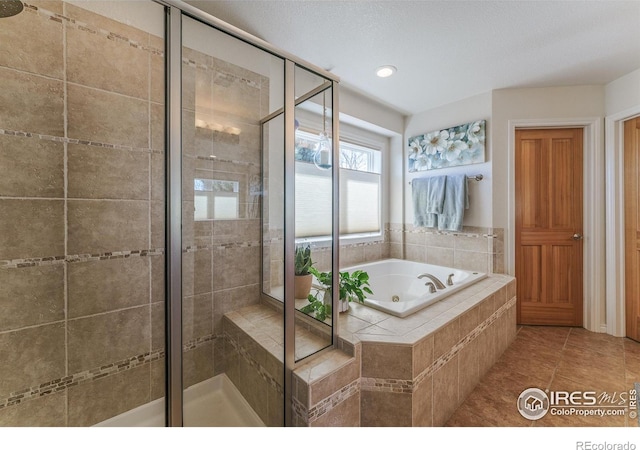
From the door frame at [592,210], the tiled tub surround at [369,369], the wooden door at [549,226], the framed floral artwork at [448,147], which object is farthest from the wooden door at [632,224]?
the tiled tub surround at [369,369]

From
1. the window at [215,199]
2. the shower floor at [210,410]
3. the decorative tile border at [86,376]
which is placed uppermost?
the window at [215,199]

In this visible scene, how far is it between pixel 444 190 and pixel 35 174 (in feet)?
9.80

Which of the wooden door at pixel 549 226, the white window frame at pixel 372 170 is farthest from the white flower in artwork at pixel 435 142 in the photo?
the wooden door at pixel 549 226

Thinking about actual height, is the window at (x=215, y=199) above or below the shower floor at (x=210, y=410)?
above

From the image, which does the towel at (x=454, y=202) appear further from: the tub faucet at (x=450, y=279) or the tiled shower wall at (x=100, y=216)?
the tiled shower wall at (x=100, y=216)

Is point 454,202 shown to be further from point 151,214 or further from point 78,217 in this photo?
point 78,217

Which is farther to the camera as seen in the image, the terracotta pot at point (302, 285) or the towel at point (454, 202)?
the towel at point (454, 202)

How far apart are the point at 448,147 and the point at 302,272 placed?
229 centimetres

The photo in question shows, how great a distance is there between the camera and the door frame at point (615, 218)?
7.38 ft

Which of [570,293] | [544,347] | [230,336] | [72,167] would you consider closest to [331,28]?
[72,167]

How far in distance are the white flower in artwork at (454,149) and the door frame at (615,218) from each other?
1113 millimetres

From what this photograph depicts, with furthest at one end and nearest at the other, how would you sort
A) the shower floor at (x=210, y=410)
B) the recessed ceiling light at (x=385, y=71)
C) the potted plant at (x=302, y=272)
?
the recessed ceiling light at (x=385, y=71)
the potted plant at (x=302, y=272)
the shower floor at (x=210, y=410)

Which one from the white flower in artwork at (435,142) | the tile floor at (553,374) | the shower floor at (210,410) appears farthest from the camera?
the white flower in artwork at (435,142)
